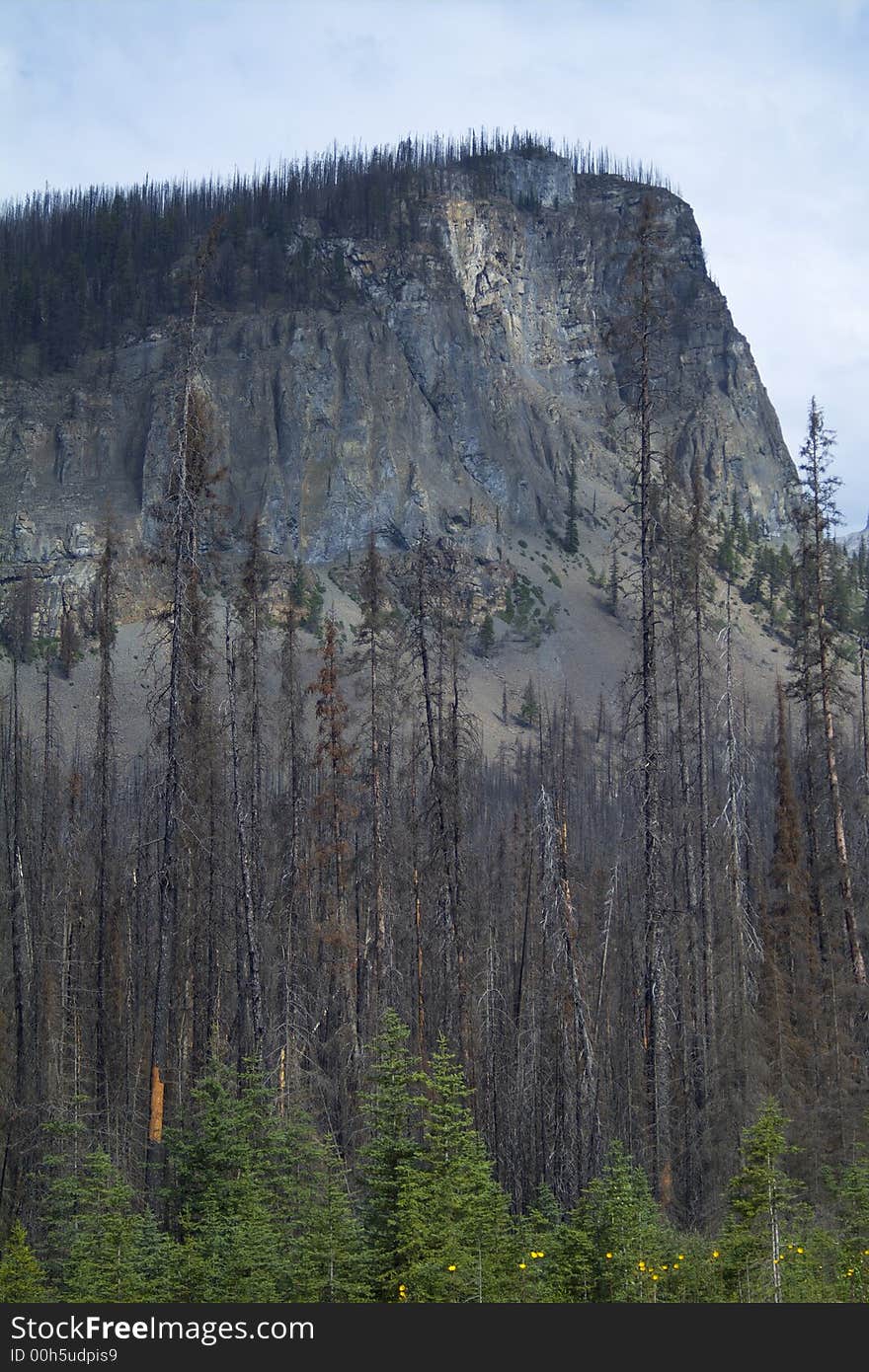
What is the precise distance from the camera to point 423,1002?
97.8 feet

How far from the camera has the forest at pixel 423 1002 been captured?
49.6ft

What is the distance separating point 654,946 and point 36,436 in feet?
500

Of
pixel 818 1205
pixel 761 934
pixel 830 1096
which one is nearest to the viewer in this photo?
pixel 818 1205

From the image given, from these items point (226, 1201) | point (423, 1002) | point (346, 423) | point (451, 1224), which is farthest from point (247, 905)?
point (346, 423)

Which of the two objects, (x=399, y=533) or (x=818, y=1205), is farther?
(x=399, y=533)

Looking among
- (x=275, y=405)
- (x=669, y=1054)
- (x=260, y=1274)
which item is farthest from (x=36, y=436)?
(x=260, y=1274)

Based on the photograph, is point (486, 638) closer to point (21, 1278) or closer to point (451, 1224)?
point (451, 1224)

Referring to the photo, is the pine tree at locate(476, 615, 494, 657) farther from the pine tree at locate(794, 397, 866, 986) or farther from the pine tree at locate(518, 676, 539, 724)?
the pine tree at locate(794, 397, 866, 986)

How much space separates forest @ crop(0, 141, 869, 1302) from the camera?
595 inches

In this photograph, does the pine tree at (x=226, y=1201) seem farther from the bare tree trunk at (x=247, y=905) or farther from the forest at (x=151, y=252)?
the forest at (x=151, y=252)

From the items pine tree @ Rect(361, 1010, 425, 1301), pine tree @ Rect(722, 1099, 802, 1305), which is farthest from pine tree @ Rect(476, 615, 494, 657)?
pine tree @ Rect(722, 1099, 802, 1305)

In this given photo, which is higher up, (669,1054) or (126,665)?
(126,665)

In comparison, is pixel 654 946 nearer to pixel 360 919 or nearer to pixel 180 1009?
pixel 180 1009

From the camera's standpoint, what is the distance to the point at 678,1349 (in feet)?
33.7
